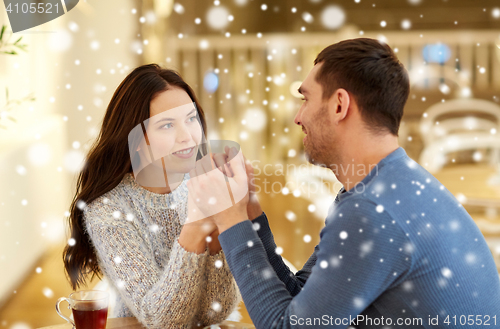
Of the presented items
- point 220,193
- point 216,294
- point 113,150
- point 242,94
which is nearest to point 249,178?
point 220,193

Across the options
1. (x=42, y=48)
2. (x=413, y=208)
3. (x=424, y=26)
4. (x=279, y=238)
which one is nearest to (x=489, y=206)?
(x=279, y=238)

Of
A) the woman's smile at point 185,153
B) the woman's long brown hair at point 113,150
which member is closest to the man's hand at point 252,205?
the woman's smile at point 185,153

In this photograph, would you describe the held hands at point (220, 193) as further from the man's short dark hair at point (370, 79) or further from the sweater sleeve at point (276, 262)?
the man's short dark hair at point (370, 79)

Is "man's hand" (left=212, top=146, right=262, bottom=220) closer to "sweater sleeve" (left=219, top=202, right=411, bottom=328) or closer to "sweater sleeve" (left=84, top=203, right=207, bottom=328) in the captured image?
"sweater sleeve" (left=84, top=203, right=207, bottom=328)

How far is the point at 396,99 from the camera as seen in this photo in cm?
85

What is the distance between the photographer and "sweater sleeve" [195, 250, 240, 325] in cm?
95

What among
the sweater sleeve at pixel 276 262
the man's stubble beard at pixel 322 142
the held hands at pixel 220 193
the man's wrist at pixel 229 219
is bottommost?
the sweater sleeve at pixel 276 262

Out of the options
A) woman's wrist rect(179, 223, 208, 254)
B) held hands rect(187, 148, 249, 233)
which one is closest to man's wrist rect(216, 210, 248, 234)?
held hands rect(187, 148, 249, 233)

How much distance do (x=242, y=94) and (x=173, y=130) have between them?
9.37 feet

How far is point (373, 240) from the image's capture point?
0.65 meters

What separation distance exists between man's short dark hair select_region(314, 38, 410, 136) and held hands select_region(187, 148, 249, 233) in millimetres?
237

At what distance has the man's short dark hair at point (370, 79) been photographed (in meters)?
0.83

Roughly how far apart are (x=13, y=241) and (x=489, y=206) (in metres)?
2.59

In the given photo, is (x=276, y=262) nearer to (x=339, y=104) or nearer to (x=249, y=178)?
(x=249, y=178)
